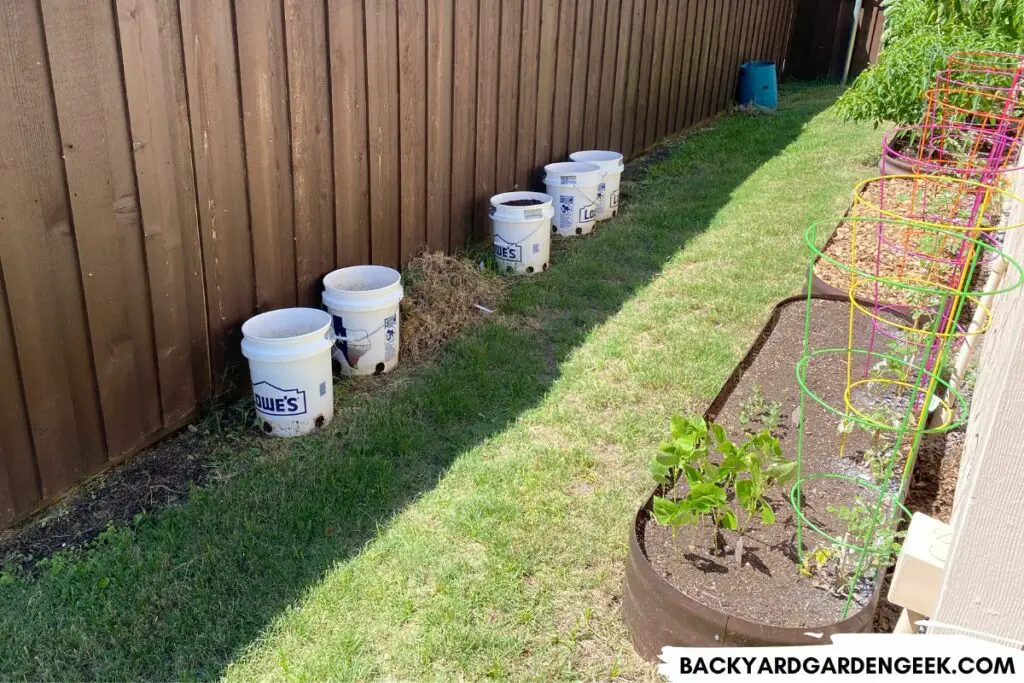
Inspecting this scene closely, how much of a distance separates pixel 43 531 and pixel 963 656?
2895mm

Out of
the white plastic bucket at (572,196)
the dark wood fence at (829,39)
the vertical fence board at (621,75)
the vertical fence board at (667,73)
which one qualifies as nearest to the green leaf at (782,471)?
the white plastic bucket at (572,196)

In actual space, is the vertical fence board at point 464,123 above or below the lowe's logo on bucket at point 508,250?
above

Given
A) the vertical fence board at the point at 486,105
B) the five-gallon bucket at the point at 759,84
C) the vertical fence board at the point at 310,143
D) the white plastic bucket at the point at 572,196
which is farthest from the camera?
the five-gallon bucket at the point at 759,84

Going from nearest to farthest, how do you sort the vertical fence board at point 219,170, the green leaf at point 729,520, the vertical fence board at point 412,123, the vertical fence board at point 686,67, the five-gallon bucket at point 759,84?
the green leaf at point 729,520 < the vertical fence board at point 219,170 < the vertical fence board at point 412,123 < the vertical fence board at point 686,67 < the five-gallon bucket at point 759,84

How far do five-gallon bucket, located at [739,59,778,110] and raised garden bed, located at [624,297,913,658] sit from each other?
772 centimetres

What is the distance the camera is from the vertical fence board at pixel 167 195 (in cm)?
314

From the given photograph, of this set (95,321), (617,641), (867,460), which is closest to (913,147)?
(867,460)

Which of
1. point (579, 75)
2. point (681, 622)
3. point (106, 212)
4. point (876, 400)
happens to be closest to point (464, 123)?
point (579, 75)

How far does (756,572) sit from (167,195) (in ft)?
8.35

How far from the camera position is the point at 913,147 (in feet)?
22.5

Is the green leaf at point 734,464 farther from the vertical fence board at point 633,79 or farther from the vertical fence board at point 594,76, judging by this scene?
the vertical fence board at point 633,79

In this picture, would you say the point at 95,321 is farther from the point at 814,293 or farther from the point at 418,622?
the point at 814,293

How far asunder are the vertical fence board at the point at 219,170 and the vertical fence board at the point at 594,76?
3.92 metres

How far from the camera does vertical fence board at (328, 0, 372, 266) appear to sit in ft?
13.5
